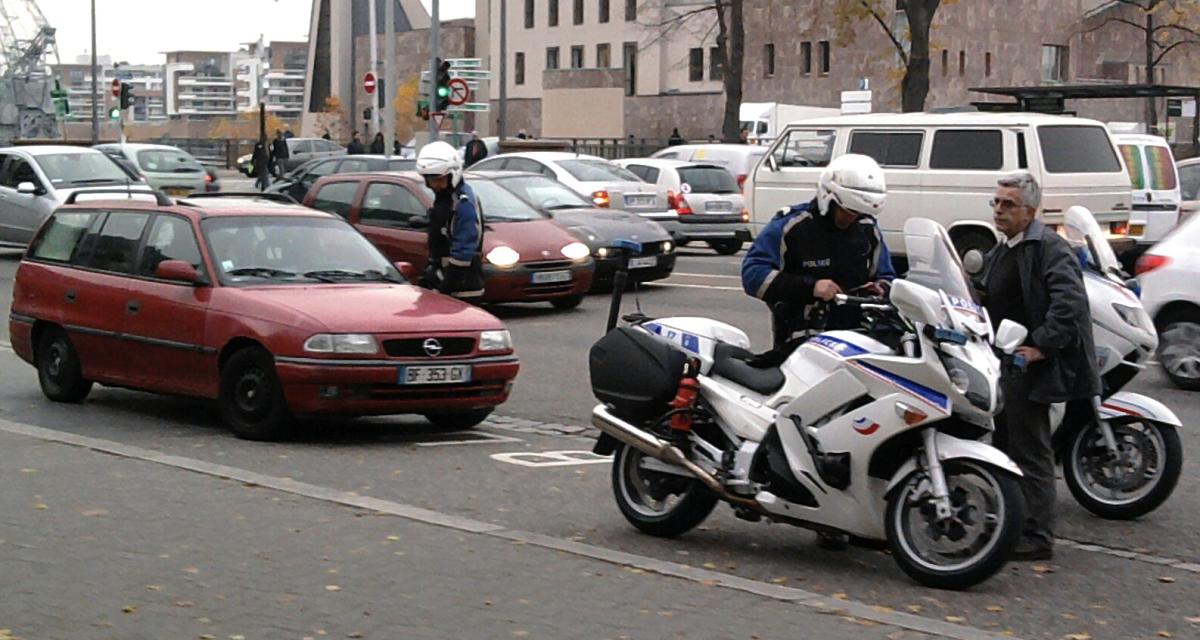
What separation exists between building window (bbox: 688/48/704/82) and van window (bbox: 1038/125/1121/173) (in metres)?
70.4

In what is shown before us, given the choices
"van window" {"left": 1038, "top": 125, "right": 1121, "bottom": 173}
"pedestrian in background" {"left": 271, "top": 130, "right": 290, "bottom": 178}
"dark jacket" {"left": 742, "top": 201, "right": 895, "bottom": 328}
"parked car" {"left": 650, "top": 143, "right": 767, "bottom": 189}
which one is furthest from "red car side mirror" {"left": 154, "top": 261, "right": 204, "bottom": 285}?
"pedestrian in background" {"left": 271, "top": 130, "right": 290, "bottom": 178}

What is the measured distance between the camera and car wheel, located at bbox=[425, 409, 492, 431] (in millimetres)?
11891

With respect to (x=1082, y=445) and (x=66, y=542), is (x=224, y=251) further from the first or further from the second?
(x=1082, y=445)

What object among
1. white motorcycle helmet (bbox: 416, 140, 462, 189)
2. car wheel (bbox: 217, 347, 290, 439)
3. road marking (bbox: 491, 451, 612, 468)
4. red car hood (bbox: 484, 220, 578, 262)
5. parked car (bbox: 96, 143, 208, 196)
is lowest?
road marking (bbox: 491, 451, 612, 468)

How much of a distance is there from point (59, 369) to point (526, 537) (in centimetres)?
575

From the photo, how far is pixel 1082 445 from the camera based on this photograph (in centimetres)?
891

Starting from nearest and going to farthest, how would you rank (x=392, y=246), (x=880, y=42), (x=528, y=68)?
1. (x=392, y=246)
2. (x=880, y=42)
3. (x=528, y=68)

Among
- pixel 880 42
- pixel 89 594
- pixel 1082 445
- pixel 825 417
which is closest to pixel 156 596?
pixel 89 594

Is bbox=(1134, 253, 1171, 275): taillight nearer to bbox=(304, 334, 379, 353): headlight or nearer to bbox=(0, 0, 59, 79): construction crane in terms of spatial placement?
bbox=(304, 334, 379, 353): headlight

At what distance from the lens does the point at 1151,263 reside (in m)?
14.5

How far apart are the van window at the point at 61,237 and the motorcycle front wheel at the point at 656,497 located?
5991 mm

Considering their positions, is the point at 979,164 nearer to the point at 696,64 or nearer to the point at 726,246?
the point at 726,246

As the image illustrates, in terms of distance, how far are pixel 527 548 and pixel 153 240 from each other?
17.4 ft

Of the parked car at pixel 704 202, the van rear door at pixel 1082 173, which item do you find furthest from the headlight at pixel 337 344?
the parked car at pixel 704 202
